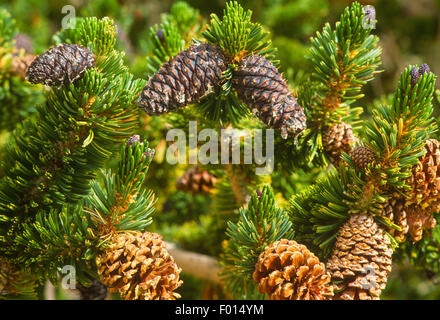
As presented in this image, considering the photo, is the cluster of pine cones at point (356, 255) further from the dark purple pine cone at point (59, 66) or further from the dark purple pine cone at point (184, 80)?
the dark purple pine cone at point (59, 66)

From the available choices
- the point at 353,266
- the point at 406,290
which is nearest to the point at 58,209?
the point at 353,266

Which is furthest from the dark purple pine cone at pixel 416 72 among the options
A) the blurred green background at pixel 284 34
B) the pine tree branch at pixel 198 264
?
the pine tree branch at pixel 198 264

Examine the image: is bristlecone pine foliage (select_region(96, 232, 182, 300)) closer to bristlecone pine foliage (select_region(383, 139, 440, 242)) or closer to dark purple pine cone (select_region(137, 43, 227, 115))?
dark purple pine cone (select_region(137, 43, 227, 115))

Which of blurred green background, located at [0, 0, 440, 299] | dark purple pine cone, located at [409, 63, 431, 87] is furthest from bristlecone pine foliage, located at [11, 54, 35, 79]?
dark purple pine cone, located at [409, 63, 431, 87]

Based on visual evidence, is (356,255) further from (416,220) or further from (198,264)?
(198,264)

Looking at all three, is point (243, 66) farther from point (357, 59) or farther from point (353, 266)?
point (353, 266)

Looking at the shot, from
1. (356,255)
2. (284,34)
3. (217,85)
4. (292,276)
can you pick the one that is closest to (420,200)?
(356,255)
